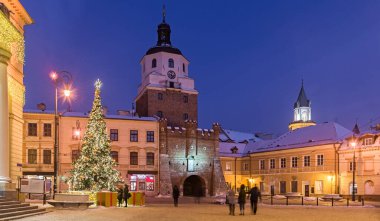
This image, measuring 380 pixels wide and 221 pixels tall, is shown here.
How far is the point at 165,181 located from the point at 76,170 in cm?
2510

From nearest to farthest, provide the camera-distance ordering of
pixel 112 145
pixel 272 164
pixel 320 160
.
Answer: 1. pixel 112 145
2. pixel 320 160
3. pixel 272 164

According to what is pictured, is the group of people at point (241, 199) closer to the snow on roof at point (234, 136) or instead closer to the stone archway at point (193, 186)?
the stone archway at point (193, 186)

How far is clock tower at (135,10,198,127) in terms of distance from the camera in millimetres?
64938

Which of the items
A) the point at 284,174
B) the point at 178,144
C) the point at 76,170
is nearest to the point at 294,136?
the point at 284,174

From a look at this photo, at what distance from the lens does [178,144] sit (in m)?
59.6

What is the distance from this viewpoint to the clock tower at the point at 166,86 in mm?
64938

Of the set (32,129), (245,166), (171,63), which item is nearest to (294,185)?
(245,166)

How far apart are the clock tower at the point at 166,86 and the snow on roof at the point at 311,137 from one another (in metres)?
11.2

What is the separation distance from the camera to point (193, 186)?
63.2 metres

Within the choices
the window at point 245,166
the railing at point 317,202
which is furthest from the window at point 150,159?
the window at point 245,166

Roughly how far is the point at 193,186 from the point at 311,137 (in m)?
15.9

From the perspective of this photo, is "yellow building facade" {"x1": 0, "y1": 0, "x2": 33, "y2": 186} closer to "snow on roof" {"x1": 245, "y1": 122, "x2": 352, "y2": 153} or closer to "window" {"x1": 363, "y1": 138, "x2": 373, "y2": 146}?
"window" {"x1": 363, "y1": 138, "x2": 373, "y2": 146}

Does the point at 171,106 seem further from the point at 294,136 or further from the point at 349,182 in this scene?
the point at 349,182

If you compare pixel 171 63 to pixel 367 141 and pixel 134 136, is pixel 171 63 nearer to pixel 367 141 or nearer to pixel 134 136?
pixel 134 136
